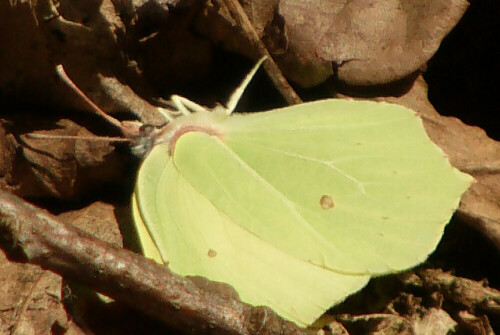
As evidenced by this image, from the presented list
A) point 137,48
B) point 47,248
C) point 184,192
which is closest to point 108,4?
point 137,48

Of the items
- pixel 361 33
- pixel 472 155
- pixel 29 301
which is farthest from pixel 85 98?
pixel 472 155

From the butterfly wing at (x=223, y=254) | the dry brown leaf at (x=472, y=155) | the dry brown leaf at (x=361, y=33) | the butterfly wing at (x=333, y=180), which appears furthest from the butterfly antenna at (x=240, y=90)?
the dry brown leaf at (x=472, y=155)

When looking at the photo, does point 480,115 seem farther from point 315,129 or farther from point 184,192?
point 184,192

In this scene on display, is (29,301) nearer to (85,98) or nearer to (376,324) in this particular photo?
(85,98)

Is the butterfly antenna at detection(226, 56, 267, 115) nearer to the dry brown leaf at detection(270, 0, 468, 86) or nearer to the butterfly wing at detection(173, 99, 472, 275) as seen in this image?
the butterfly wing at detection(173, 99, 472, 275)

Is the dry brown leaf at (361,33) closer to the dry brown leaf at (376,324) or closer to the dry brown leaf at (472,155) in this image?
the dry brown leaf at (472,155)

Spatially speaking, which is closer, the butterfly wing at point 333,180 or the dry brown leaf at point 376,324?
the butterfly wing at point 333,180

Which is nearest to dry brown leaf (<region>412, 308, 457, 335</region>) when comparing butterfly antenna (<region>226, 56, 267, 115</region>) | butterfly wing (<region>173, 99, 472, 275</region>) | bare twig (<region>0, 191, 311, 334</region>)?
butterfly wing (<region>173, 99, 472, 275</region>)
